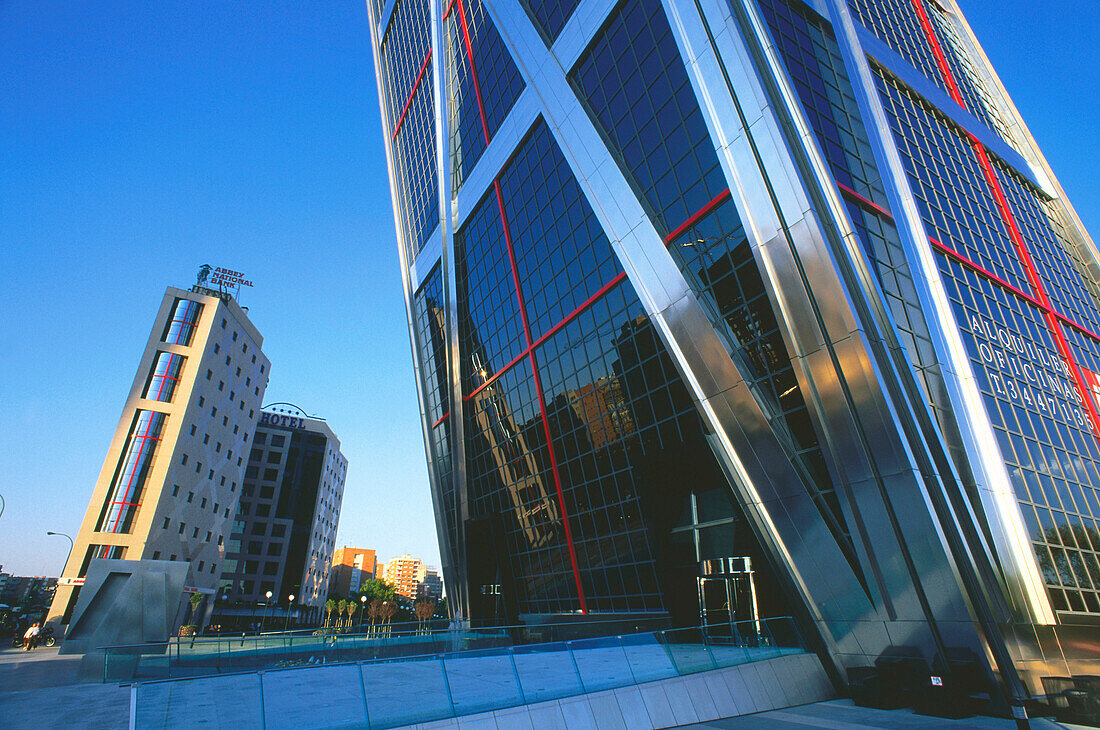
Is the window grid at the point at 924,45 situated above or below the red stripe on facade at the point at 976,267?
above

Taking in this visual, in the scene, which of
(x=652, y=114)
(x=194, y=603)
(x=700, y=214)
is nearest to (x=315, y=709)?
(x=700, y=214)

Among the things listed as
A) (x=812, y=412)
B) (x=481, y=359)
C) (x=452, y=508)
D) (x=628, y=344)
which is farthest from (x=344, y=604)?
(x=812, y=412)

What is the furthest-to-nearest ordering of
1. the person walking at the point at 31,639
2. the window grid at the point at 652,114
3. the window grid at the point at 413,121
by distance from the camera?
the window grid at the point at 413,121
the person walking at the point at 31,639
the window grid at the point at 652,114

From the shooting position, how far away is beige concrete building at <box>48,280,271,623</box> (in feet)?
169

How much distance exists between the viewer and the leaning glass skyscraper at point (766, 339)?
50.4 feet

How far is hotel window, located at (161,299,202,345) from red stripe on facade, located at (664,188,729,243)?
2316 inches

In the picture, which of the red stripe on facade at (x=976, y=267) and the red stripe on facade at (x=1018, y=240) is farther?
the red stripe on facade at (x=1018, y=240)

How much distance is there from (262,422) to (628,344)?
310 feet

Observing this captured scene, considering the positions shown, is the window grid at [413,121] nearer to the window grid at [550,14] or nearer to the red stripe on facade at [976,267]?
the window grid at [550,14]

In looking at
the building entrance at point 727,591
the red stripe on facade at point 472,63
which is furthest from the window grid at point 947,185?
the red stripe on facade at point 472,63

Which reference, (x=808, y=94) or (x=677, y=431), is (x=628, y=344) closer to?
(x=677, y=431)

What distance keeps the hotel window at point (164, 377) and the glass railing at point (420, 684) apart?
58.2 metres

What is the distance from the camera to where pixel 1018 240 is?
30.6 m

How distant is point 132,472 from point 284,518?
152 feet
